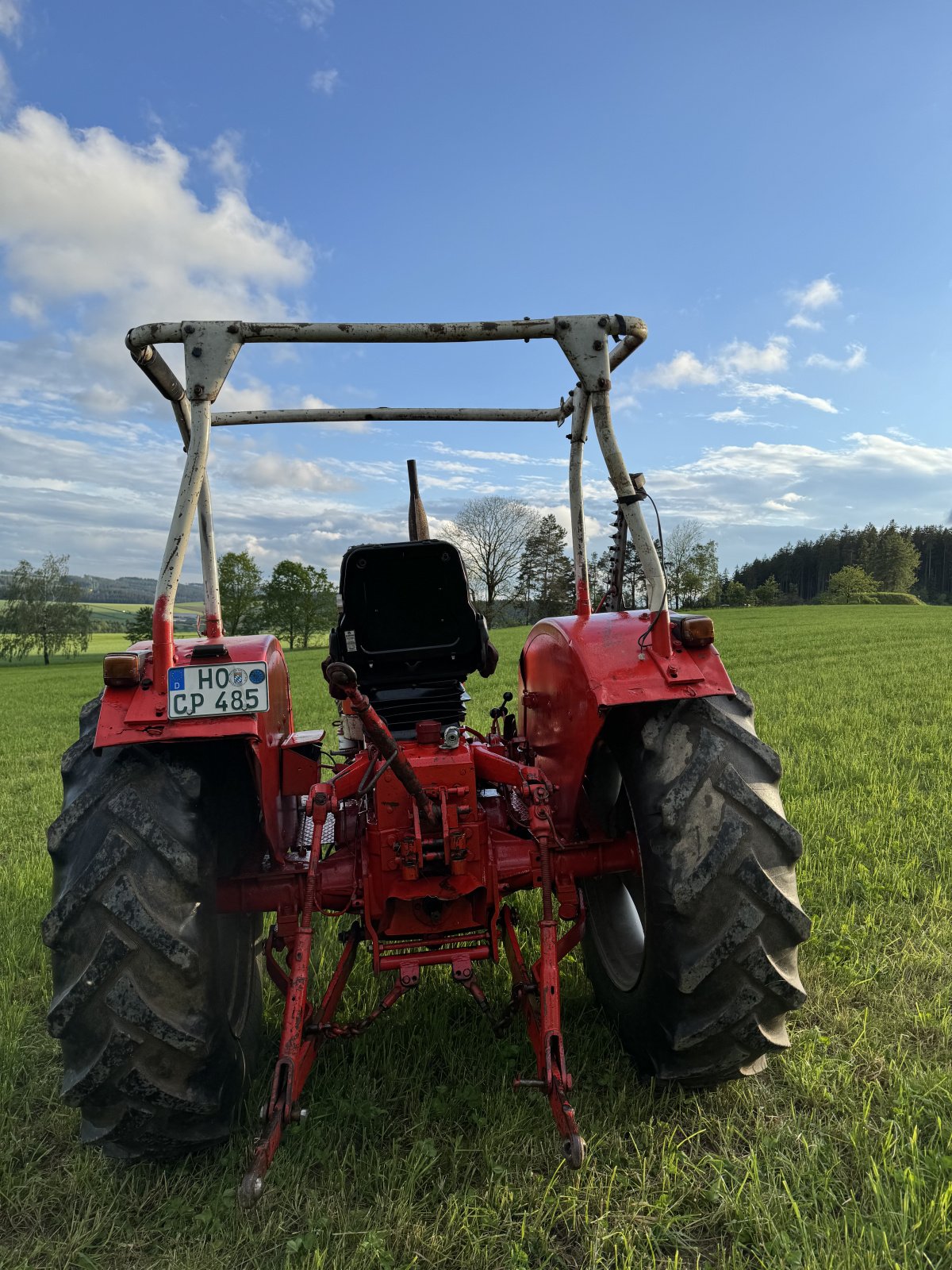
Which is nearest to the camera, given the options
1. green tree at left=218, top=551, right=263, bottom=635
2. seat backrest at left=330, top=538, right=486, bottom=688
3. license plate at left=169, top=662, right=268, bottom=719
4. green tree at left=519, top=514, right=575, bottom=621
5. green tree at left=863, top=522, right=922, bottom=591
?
license plate at left=169, top=662, right=268, bottom=719

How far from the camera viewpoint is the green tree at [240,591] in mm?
50500

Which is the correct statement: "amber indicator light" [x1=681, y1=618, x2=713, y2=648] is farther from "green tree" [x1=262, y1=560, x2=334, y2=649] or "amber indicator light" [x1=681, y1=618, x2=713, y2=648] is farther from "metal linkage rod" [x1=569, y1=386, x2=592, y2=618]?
"green tree" [x1=262, y1=560, x2=334, y2=649]

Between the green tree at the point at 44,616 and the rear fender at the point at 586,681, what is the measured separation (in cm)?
7351

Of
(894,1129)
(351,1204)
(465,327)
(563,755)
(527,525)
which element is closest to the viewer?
(351,1204)

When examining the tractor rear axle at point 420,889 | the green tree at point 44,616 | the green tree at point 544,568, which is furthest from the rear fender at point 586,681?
the green tree at point 44,616

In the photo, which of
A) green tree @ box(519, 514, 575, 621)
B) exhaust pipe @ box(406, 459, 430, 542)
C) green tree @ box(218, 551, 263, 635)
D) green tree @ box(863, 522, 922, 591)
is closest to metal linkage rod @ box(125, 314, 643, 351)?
exhaust pipe @ box(406, 459, 430, 542)

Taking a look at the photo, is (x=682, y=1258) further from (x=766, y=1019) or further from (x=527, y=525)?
(x=527, y=525)

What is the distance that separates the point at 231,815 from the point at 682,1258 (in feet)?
6.22

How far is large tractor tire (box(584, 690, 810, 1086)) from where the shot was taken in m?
2.22

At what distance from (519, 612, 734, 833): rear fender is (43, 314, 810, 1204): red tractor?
0.03 feet

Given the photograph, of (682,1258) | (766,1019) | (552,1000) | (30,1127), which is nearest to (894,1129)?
(766,1019)

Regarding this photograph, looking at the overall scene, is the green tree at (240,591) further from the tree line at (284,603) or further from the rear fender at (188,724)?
the rear fender at (188,724)

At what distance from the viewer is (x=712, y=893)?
7.29ft

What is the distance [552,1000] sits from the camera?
217 centimetres
